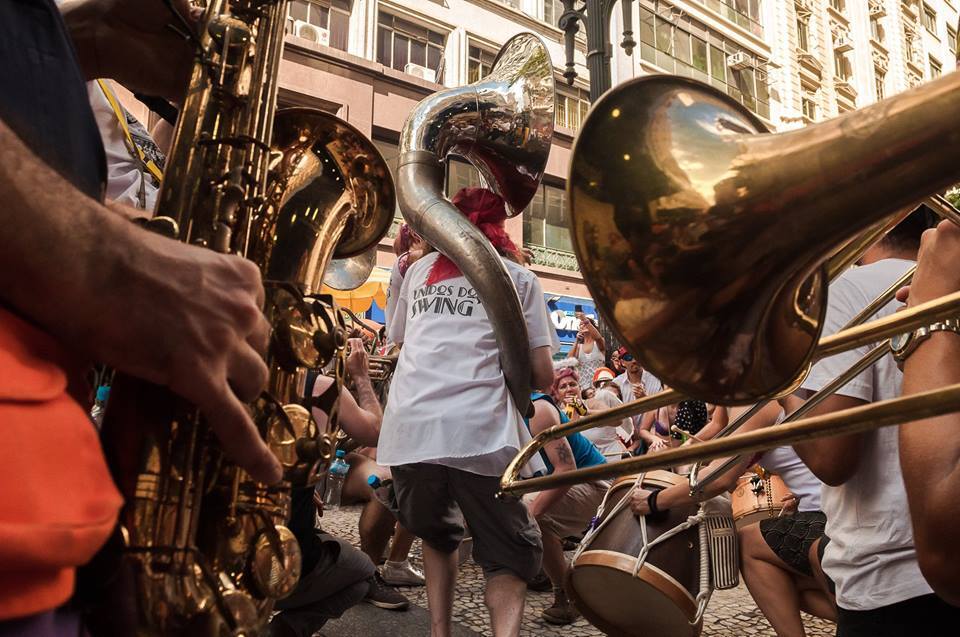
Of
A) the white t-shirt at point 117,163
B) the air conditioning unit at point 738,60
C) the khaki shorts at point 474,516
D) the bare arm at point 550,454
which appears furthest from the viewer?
the air conditioning unit at point 738,60

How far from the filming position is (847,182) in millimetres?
589

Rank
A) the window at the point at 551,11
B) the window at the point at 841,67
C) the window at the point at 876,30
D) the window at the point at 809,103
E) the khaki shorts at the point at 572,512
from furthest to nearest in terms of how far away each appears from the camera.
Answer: the window at the point at 876,30, the window at the point at 841,67, the window at the point at 809,103, the window at the point at 551,11, the khaki shorts at the point at 572,512

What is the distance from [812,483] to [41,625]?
2682 mm

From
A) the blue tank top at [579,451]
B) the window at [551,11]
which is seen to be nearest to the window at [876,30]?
the window at [551,11]

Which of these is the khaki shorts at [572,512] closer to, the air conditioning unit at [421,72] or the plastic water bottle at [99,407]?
the plastic water bottle at [99,407]

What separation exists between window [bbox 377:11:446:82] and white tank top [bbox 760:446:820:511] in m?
13.0

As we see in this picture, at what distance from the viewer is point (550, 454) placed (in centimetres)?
379

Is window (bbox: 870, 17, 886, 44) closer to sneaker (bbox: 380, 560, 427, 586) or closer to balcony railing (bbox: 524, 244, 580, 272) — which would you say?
balcony railing (bbox: 524, 244, 580, 272)

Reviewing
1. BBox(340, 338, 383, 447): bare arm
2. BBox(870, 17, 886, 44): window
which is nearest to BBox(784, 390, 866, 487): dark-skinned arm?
BBox(340, 338, 383, 447): bare arm

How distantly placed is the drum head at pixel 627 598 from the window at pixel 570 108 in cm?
1450

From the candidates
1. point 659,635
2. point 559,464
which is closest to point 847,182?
point 659,635

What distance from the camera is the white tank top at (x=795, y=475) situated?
2627mm

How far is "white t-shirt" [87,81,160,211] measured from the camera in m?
1.95

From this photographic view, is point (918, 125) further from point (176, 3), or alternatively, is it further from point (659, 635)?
point (659, 635)
